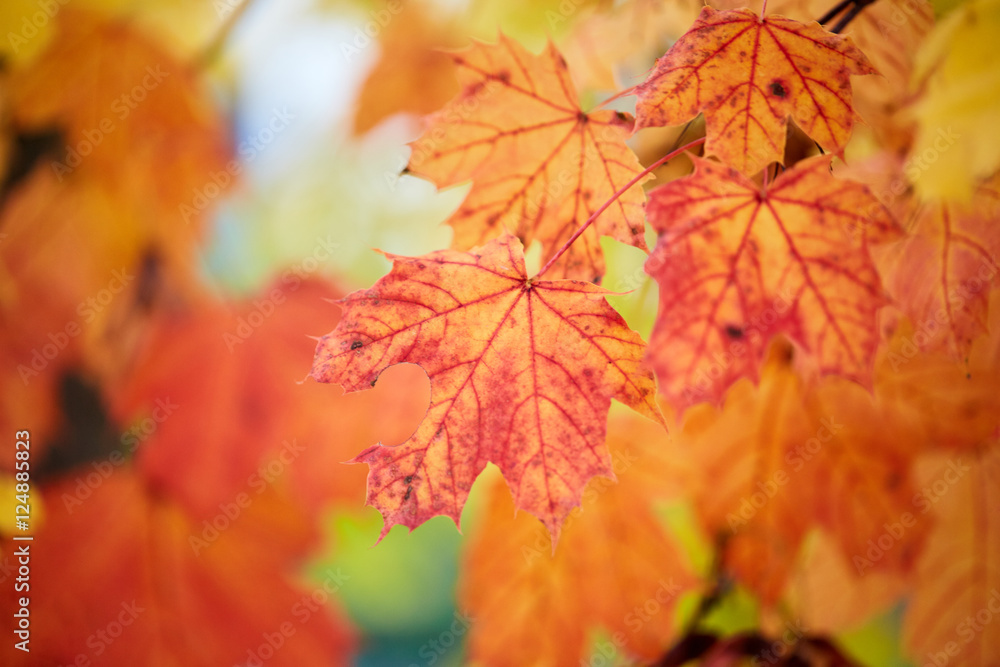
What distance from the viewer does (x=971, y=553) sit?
1224 mm

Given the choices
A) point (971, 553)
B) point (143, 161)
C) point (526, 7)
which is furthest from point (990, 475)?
point (143, 161)

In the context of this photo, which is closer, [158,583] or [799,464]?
[799,464]

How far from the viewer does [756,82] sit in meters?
0.62

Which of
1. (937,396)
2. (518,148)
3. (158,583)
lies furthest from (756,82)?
(158,583)

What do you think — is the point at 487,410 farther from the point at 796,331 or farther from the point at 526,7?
the point at 526,7

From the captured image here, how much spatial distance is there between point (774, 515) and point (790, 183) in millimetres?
796

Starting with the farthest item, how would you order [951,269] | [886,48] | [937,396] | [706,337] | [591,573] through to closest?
[591,573]
[937,396]
[886,48]
[951,269]
[706,337]

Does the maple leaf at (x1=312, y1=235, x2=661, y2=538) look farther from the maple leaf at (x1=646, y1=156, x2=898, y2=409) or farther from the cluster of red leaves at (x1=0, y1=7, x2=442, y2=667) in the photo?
the cluster of red leaves at (x1=0, y1=7, x2=442, y2=667)

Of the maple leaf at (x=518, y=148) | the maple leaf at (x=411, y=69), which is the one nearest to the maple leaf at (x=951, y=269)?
the maple leaf at (x=518, y=148)

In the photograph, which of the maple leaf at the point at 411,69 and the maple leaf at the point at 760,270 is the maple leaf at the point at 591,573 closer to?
the maple leaf at the point at 760,270

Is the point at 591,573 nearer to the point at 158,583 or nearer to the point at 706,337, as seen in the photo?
the point at 706,337

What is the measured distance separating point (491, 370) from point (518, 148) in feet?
1.13

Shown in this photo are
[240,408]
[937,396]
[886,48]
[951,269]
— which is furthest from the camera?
[240,408]

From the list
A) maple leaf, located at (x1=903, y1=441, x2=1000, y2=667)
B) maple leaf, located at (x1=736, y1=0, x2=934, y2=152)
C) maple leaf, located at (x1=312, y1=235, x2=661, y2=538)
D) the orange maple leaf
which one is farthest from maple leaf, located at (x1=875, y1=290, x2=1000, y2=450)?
the orange maple leaf
